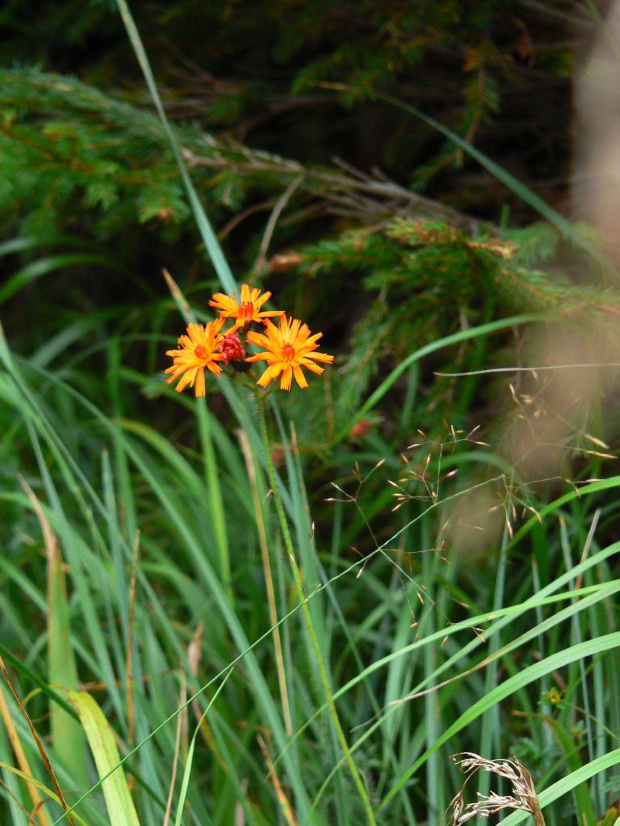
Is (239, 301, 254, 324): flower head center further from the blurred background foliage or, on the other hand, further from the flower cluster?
the blurred background foliage

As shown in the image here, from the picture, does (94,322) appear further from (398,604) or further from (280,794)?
(280,794)

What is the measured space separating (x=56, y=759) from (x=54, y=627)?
0.55 ft

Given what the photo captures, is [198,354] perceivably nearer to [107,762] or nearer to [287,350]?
[287,350]

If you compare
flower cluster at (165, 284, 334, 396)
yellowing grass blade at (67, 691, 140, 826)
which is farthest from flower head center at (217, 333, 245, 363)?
yellowing grass blade at (67, 691, 140, 826)

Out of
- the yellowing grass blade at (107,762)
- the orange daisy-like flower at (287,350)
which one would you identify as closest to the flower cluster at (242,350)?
the orange daisy-like flower at (287,350)

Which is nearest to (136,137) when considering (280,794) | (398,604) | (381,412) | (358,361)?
(358,361)

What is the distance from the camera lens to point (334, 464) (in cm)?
135

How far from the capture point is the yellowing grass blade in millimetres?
662

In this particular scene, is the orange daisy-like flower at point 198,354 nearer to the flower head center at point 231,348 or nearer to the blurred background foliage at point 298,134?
the flower head center at point 231,348

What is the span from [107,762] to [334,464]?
732 mm

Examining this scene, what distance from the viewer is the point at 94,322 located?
188 cm

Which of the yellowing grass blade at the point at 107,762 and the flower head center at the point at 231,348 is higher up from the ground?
the flower head center at the point at 231,348

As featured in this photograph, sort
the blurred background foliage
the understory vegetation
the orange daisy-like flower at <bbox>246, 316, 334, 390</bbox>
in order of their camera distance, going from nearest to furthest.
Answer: the orange daisy-like flower at <bbox>246, 316, 334, 390</bbox> → the understory vegetation → the blurred background foliage

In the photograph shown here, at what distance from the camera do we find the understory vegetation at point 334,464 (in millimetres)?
788
